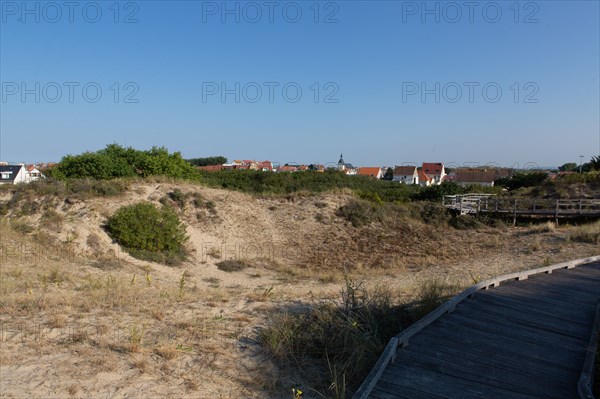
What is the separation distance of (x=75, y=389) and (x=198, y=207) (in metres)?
18.8

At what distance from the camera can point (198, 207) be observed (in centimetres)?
2266

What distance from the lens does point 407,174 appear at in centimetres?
8181

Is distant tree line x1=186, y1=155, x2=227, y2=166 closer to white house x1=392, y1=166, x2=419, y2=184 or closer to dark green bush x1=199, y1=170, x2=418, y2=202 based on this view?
white house x1=392, y1=166, x2=419, y2=184

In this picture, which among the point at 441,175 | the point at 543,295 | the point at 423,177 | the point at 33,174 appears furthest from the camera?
the point at 441,175

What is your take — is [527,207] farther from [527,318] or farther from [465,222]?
[527,318]

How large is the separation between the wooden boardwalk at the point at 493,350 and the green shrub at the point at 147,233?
Result: 12095 mm

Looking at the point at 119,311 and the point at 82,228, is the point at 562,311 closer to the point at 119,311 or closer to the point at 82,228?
the point at 119,311

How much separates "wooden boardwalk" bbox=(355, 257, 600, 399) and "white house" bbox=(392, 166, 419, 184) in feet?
241

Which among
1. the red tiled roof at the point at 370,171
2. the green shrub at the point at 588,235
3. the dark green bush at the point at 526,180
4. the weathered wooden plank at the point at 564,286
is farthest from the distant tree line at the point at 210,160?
the weathered wooden plank at the point at 564,286

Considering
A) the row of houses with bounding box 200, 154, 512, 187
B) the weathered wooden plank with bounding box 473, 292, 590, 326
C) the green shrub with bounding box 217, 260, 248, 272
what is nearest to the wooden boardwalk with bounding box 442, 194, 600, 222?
the green shrub with bounding box 217, 260, 248, 272

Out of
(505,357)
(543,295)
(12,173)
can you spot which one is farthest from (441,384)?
(12,173)

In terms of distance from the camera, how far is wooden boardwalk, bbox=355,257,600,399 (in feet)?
13.4

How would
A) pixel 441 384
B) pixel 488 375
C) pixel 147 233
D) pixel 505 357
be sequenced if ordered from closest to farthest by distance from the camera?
pixel 441 384
pixel 488 375
pixel 505 357
pixel 147 233

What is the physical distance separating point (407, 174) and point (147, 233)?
7094cm
